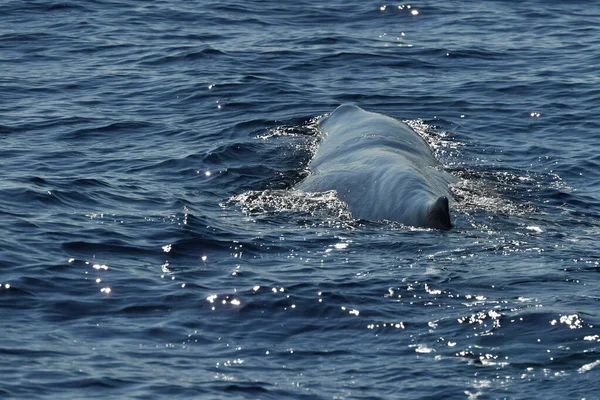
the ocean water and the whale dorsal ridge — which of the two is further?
the whale dorsal ridge

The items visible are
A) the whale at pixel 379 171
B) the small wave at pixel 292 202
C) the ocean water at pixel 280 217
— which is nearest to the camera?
the ocean water at pixel 280 217

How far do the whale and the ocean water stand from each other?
0.96ft

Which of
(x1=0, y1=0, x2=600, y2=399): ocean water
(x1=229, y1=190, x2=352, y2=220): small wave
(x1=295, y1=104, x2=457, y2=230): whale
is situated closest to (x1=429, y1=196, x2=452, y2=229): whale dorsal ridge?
(x1=295, y1=104, x2=457, y2=230): whale

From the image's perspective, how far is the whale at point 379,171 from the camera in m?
16.7

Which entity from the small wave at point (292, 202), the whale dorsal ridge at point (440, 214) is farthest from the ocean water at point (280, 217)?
the whale dorsal ridge at point (440, 214)

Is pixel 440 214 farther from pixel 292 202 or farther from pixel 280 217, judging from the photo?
pixel 292 202

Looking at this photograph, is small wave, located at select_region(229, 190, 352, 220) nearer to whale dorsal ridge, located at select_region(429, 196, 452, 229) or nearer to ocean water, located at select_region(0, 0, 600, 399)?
ocean water, located at select_region(0, 0, 600, 399)

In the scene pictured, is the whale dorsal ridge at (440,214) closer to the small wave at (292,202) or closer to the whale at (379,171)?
the whale at (379,171)

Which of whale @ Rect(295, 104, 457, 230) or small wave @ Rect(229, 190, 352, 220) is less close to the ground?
whale @ Rect(295, 104, 457, 230)

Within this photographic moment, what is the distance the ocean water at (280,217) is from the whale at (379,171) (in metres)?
0.29

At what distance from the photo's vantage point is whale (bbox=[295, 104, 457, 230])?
16.7 m

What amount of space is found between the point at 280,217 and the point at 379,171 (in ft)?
5.49

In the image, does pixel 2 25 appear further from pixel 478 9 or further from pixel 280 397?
pixel 280 397

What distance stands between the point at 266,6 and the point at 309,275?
1966 centimetres
